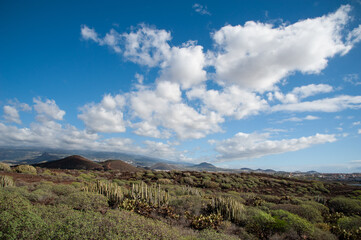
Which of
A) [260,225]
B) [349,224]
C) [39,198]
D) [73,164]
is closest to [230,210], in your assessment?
[260,225]

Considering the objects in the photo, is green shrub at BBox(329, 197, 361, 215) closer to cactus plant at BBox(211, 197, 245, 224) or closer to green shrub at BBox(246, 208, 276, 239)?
green shrub at BBox(246, 208, 276, 239)

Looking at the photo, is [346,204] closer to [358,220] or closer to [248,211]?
[358,220]

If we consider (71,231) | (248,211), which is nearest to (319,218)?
(248,211)

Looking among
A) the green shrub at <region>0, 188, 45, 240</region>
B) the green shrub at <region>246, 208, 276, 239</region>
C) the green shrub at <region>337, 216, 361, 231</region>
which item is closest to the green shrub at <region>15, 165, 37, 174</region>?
the green shrub at <region>0, 188, 45, 240</region>

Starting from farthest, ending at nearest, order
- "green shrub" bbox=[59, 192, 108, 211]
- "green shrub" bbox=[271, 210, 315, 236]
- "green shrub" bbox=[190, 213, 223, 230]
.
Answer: "green shrub" bbox=[190, 213, 223, 230] < "green shrub" bbox=[271, 210, 315, 236] < "green shrub" bbox=[59, 192, 108, 211]

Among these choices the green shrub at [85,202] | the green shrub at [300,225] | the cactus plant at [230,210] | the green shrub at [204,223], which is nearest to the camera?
the green shrub at [85,202]

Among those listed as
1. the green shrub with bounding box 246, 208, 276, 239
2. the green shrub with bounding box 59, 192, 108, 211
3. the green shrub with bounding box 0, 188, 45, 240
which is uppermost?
the green shrub with bounding box 0, 188, 45, 240

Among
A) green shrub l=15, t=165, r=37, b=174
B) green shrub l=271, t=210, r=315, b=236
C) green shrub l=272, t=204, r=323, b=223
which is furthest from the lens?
green shrub l=15, t=165, r=37, b=174

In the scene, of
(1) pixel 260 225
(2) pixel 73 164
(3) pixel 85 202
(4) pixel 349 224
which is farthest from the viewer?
(2) pixel 73 164

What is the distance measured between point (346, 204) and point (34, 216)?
873 inches

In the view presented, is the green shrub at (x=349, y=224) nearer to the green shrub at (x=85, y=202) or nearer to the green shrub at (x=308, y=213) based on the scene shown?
the green shrub at (x=308, y=213)

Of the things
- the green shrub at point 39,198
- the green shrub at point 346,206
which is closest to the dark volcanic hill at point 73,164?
the green shrub at point 39,198

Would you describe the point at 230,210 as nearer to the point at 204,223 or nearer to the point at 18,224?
the point at 204,223

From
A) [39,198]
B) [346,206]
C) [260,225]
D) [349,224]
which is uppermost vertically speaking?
[39,198]
